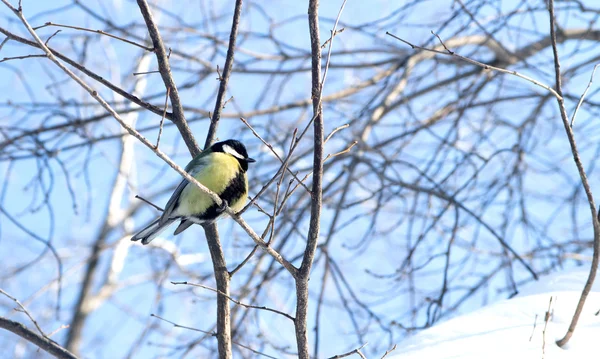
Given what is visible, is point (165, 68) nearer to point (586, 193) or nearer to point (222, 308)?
point (222, 308)

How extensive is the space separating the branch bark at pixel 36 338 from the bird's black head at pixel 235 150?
1.20 m

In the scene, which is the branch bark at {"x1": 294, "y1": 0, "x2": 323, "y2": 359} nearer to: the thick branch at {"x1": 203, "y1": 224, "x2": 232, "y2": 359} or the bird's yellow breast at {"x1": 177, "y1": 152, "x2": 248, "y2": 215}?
the thick branch at {"x1": 203, "y1": 224, "x2": 232, "y2": 359}

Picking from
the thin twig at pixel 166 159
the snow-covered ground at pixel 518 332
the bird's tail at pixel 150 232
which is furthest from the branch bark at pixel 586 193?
the bird's tail at pixel 150 232

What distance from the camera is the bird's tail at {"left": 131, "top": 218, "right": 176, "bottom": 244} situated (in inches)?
118

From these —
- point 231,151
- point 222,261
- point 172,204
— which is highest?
point 231,151

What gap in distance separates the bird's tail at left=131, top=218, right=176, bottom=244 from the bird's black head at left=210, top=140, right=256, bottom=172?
473 mm

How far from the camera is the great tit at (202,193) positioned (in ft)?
9.82

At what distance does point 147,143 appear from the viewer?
190 centimetres

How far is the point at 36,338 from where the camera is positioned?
257 centimetres

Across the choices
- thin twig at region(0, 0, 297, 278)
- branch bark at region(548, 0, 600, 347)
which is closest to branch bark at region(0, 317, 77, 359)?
thin twig at region(0, 0, 297, 278)

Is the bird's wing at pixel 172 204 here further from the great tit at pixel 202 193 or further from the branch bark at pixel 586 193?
the branch bark at pixel 586 193

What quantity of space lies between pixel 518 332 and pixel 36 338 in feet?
6.57

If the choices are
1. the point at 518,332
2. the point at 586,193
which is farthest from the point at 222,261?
the point at 586,193

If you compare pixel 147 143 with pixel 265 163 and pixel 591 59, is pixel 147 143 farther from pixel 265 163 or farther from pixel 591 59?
pixel 591 59
